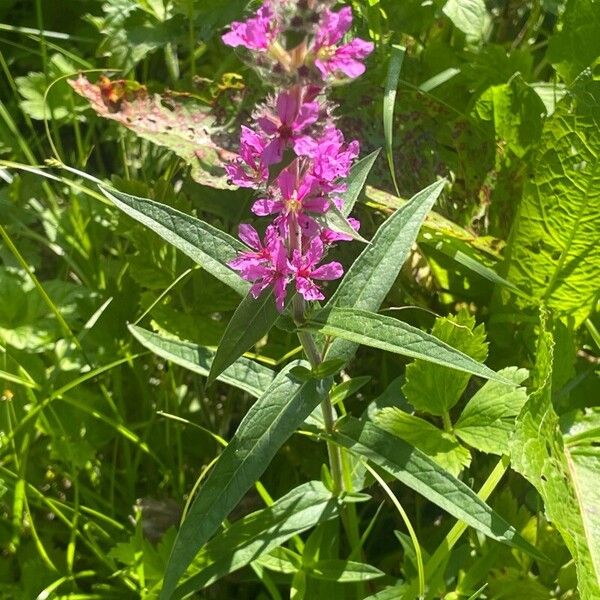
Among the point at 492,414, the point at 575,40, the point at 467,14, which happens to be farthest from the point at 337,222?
the point at 575,40

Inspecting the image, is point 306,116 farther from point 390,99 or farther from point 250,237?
point 390,99

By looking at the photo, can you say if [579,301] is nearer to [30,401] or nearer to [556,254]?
[556,254]

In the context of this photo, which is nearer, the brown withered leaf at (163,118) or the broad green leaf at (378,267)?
the broad green leaf at (378,267)

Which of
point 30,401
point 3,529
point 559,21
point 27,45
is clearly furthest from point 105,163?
point 559,21

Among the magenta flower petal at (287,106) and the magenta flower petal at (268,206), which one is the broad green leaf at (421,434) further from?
the magenta flower petal at (287,106)

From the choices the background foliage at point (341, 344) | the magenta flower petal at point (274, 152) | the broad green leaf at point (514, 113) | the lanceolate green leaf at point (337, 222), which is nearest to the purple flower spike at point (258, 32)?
the magenta flower petal at point (274, 152)

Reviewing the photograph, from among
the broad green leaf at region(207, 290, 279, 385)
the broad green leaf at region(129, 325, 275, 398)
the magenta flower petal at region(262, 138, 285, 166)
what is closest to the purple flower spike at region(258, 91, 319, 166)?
the magenta flower petal at region(262, 138, 285, 166)
